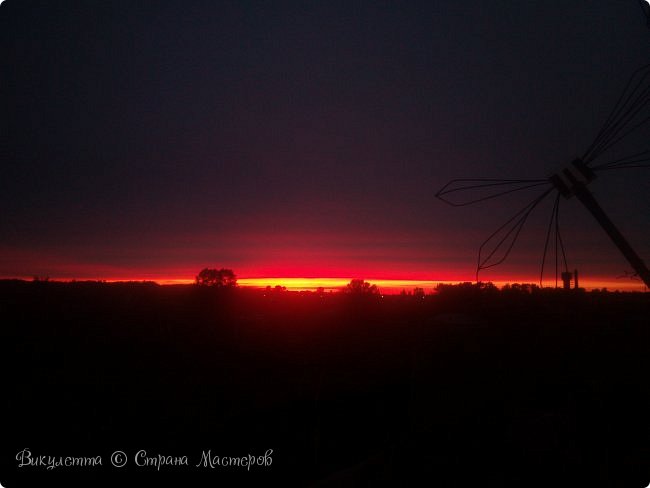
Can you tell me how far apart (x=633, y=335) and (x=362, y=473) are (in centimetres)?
2252

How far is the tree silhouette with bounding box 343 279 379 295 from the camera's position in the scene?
47.9 m

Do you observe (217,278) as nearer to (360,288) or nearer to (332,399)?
(360,288)

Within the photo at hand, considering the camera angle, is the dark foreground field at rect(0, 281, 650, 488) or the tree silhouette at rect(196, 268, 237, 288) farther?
the tree silhouette at rect(196, 268, 237, 288)

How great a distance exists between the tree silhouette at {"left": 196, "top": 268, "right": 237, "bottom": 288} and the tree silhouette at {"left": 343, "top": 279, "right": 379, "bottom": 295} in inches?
644

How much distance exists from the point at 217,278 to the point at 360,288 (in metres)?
21.2

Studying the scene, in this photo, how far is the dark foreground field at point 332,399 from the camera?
572 cm

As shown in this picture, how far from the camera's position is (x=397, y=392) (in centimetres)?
1667

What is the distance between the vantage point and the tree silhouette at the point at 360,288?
47906mm

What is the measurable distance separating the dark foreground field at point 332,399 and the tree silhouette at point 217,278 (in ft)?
86.7

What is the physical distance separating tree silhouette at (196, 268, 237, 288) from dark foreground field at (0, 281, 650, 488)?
26.4 meters

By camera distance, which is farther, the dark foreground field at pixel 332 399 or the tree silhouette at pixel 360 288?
the tree silhouette at pixel 360 288

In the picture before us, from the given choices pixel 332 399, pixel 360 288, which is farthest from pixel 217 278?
pixel 332 399

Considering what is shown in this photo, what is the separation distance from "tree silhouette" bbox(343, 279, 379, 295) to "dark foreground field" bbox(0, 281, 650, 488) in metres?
15.7

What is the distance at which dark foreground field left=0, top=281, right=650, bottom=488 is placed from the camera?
572cm
